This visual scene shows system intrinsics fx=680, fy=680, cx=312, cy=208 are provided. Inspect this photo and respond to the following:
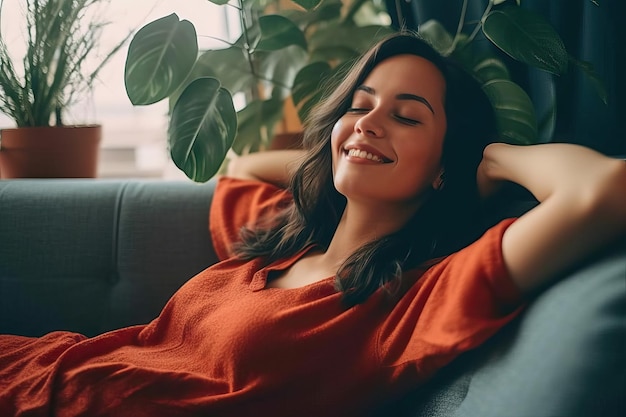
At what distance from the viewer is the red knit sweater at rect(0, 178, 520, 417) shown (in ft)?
3.12

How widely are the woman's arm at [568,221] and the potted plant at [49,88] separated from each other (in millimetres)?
1201

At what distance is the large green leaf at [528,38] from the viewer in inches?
51.0

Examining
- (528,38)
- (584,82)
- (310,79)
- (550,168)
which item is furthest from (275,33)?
(550,168)

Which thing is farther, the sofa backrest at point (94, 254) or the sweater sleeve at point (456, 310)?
the sofa backrest at point (94, 254)

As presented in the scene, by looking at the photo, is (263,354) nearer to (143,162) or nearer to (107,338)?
(107,338)

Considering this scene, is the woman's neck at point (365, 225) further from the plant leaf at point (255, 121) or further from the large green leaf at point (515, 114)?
the plant leaf at point (255, 121)

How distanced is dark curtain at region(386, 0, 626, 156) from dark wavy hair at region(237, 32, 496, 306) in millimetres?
327

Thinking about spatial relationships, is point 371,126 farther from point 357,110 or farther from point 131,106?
point 131,106

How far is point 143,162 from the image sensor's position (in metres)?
2.48

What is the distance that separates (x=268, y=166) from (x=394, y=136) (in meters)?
0.51

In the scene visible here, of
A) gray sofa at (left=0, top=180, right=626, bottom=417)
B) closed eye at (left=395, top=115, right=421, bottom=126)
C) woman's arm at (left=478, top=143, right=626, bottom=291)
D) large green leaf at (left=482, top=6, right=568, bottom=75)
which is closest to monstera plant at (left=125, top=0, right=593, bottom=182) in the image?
large green leaf at (left=482, top=6, right=568, bottom=75)

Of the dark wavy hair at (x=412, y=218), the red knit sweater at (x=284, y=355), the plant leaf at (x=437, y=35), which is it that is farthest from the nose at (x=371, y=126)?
the plant leaf at (x=437, y=35)

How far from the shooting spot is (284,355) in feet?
3.52

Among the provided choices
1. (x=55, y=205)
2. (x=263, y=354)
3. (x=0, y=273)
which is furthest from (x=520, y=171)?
(x=0, y=273)
